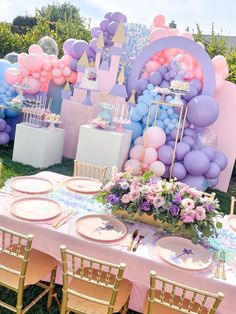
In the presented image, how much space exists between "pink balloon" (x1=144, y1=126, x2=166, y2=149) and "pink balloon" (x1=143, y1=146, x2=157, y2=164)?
8 centimetres

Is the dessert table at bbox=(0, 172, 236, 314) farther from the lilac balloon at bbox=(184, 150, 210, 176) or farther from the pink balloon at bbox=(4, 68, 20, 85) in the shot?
the pink balloon at bbox=(4, 68, 20, 85)

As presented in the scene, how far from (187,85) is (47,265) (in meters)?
3.83

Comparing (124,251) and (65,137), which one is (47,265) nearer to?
(124,251)

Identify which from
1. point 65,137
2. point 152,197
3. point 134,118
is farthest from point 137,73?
point 152,197

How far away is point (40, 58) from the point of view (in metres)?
6.49

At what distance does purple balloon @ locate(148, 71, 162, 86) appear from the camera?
580 cm

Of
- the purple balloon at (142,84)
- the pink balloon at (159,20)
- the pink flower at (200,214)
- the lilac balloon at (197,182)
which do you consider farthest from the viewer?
the pink balloon at (159,20)

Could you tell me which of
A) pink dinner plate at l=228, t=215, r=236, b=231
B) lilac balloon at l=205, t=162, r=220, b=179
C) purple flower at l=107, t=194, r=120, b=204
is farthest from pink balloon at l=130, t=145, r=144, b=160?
purple flower at l=107, t=194, r=120, b=204

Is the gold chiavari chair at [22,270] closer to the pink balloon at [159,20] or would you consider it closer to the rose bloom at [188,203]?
the rose bloom at [188,203]

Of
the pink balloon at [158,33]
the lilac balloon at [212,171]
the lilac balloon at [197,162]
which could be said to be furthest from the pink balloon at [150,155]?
the pink balloon at [158,33]

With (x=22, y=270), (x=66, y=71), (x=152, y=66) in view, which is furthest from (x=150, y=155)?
(x=22, y=270)

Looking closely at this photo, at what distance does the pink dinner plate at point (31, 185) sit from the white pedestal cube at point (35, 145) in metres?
2.92

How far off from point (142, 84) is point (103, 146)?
4.62 ft

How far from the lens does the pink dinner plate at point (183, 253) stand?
1963mm
